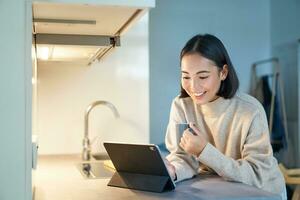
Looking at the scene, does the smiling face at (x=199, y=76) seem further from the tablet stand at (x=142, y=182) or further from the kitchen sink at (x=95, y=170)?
the kitchen sink at (x=95, y=170)

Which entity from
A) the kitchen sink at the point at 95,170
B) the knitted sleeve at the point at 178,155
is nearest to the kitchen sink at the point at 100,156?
the kitchen sink at the point at 95,170

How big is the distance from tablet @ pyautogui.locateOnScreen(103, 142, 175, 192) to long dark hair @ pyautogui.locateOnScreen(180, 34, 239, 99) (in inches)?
13.8

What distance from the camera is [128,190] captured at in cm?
108

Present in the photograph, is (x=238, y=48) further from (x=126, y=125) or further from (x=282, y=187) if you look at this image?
A: (x=282, y=187)

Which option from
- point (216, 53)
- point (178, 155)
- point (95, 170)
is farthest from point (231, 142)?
point (95, 170)

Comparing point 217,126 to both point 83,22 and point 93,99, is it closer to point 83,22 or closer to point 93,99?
point 83,22

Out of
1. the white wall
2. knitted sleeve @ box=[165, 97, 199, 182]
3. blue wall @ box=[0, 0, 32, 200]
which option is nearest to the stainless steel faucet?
the white wall

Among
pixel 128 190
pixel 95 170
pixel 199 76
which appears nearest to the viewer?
pixel 128 190

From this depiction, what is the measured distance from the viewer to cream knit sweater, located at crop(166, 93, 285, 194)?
1.13m

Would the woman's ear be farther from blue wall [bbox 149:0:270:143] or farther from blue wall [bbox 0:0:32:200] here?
blue wall [bbox 149:0:270:143]

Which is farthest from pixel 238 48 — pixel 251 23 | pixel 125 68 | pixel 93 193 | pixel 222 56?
pixel 93 193

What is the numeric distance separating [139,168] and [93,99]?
1.00m

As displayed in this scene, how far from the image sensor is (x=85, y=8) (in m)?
0.94

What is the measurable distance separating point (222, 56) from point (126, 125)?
868 millimetres
